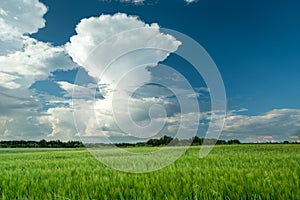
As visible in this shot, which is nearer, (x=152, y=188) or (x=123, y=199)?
(x=123, y=199)

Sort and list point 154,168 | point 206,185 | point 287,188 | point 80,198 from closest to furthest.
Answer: point 287,188 → point 80,198 → point 206,185 → point 154,168

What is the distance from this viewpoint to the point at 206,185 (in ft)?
13.3

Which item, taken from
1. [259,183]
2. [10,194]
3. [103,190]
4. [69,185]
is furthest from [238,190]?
[10,194]

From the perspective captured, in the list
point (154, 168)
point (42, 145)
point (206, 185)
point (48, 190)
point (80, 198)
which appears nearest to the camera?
point (80, 198)

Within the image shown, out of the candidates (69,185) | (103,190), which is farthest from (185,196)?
(69,185)

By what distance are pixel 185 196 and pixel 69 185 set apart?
6.13 ft

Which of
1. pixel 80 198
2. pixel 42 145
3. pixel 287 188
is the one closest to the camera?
pixel 287 188

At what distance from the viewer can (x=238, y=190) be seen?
3707 millimetres

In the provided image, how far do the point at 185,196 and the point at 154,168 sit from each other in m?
2.78

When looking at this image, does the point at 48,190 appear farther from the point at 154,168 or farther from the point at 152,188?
the point at 154,168

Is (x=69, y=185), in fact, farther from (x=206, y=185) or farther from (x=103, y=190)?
(x=206, y=185)

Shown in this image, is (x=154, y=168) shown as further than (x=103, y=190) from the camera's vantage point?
Yes

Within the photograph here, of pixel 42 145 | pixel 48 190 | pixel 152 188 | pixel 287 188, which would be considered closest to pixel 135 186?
pixel 152 188

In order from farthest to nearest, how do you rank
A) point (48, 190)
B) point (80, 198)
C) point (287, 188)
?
point (48, 190)
point (80, 198)
point (287, 188)
